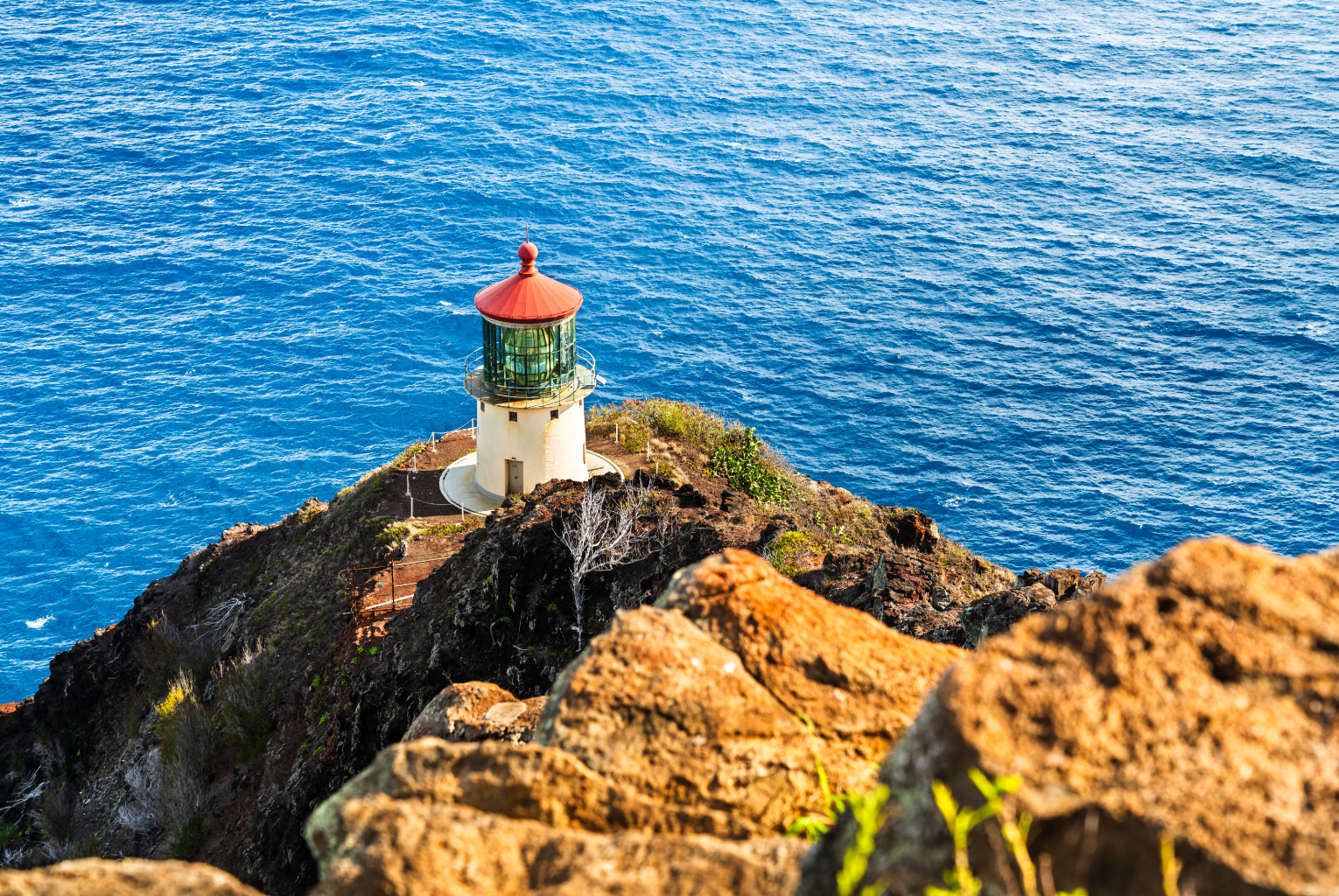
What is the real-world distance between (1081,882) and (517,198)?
76875 millimetres

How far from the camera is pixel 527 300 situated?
30031 millimetres

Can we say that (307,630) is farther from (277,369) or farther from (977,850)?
(277,369)

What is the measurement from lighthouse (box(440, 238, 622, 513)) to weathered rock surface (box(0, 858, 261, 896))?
80.7ft

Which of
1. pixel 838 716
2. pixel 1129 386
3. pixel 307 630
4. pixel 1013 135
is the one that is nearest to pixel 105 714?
pixel 307 630

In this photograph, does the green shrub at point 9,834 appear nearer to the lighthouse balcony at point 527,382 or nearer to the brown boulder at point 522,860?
the lighthouse balcony at point 527,382

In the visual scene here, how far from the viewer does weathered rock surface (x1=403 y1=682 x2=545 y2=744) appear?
36.0ft

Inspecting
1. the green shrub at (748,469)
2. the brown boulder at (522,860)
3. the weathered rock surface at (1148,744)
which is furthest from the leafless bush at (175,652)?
the weathered rock surface at (1148,744)

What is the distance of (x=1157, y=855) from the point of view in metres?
4.45

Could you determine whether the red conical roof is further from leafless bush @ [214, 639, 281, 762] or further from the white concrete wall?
leafless bush @ [214, 639, 281, 762]

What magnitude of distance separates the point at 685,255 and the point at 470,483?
41.9 metres

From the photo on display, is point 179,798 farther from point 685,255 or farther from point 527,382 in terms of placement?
point 685,255

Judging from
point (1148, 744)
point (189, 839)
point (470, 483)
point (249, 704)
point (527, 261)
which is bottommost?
point (189, 839)

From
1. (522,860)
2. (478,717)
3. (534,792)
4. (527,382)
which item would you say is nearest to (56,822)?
(527,382)

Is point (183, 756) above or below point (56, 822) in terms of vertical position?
above
